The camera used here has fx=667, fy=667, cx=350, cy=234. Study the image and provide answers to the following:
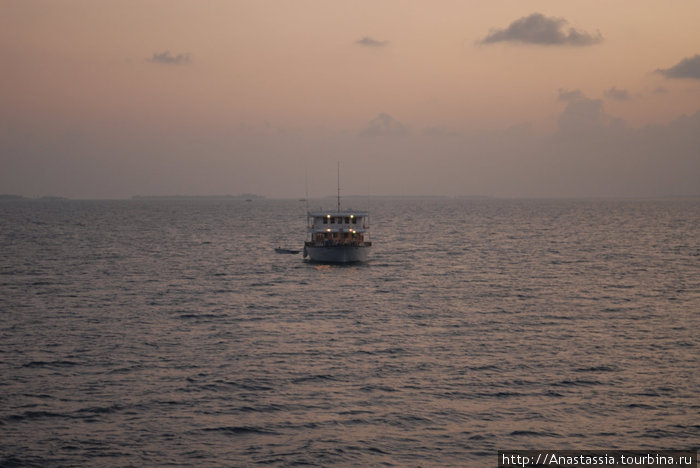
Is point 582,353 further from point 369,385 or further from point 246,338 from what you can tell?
point 246,338

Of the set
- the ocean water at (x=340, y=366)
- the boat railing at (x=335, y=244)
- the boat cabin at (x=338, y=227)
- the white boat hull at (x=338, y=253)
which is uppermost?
the boat cabin at (x=338, y=227)

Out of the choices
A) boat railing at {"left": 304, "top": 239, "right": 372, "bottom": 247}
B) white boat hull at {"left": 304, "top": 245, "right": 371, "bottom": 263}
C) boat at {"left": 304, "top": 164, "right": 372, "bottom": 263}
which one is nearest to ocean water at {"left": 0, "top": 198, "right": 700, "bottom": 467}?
white boat hull at {"left": 304, "top": 245, "right": 371, "bottom": 263}

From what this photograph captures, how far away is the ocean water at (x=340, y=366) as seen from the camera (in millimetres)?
26641

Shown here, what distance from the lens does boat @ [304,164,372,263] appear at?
83250 millimetres

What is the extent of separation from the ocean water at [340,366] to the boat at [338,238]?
5.89 metres

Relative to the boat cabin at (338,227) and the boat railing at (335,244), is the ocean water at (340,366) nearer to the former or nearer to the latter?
the boat railing at (335,244)

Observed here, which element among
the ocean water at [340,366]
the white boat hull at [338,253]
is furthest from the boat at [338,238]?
the ocean water at [340,366]

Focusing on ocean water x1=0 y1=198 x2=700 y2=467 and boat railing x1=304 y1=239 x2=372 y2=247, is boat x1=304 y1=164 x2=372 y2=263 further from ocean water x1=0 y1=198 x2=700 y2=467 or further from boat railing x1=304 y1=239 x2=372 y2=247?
ocean water x1=0 y1=198 x2=700 y2=467

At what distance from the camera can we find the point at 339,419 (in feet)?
95.1

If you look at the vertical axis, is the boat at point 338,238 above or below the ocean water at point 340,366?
above

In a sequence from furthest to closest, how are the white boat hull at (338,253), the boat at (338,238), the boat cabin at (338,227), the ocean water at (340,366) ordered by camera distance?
the boat cabin at (338,227) → the boat at (338,238) → the white boat hull at (338,253) → the ocean water at (340,366)

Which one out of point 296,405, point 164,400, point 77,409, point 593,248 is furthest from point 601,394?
point 593,248

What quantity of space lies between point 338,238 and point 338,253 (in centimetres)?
379

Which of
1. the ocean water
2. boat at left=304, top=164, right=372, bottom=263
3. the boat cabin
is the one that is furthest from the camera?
the boat cabin
